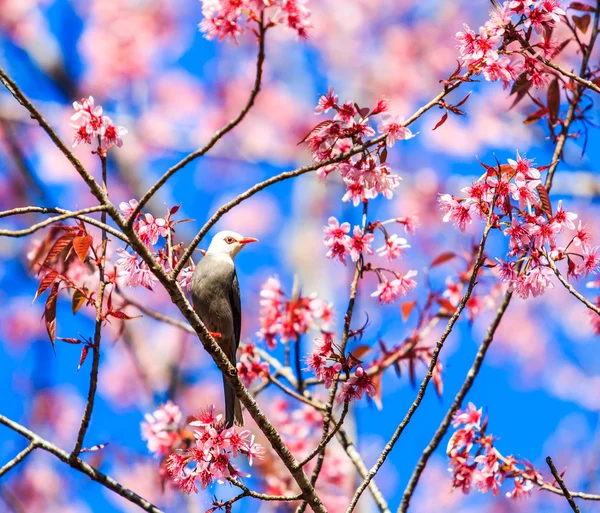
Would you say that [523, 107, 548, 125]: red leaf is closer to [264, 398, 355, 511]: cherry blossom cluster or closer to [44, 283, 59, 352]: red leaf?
[44, 283, 59, 352]: red leaf

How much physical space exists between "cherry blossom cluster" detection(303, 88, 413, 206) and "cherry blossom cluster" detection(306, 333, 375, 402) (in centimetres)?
64

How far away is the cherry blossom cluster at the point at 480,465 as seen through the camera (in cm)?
291

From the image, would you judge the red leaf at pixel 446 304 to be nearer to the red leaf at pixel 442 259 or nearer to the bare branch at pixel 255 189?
the red leaf at pixel 442 259

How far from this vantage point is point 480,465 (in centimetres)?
297

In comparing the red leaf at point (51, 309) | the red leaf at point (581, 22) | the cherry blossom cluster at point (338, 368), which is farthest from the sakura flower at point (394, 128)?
the red leaf at point (581, 22)

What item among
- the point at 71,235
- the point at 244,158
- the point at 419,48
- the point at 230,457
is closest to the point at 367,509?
the point at 230,457

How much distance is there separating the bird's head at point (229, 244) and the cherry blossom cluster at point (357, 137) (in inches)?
72.9

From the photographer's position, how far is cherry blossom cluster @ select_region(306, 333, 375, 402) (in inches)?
97.2

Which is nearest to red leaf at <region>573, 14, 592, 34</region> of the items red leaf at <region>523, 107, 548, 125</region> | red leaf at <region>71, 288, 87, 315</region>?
red leaf at <region>523, 107, 548, 125</region>

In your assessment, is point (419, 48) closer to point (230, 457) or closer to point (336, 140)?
point (336, 140)

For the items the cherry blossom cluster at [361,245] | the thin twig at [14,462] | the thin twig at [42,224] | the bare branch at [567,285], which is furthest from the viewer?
the cherry blossom cluster at [361,245]

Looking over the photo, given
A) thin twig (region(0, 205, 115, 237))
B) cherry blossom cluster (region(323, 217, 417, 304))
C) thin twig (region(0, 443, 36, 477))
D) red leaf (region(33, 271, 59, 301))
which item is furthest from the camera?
cherry blossom cluster (region(323, 217, 417, 304))

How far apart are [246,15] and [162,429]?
266 centimetres

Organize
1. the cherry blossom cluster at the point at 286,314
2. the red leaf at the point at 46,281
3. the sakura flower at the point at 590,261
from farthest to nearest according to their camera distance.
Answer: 1. the cherry blossom cluster at the point at 286,314
2. the sakura flower at the point at 590,261
3. the red leaf at the point at 46,281
